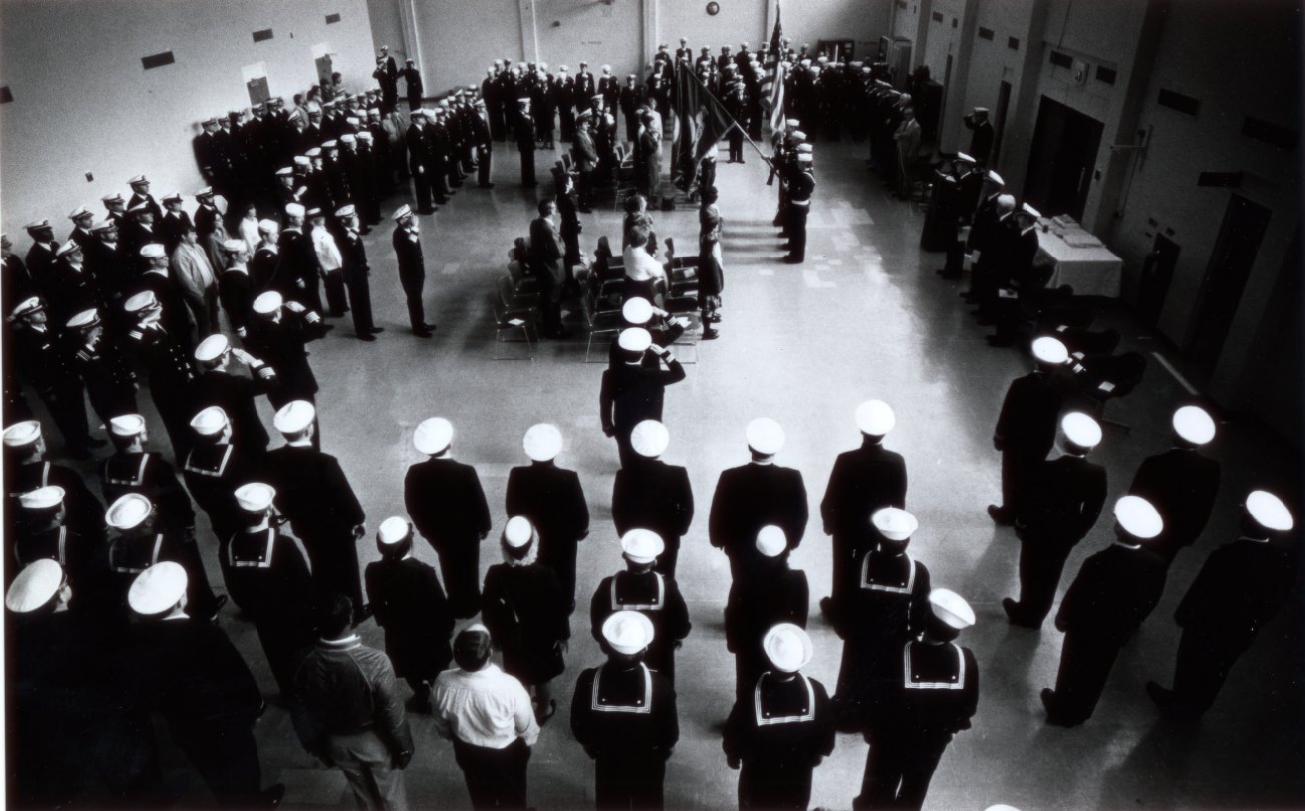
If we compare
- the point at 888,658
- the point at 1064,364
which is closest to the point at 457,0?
the point at 1064,364

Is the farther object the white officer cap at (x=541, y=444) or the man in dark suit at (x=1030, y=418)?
the man in dark suit at (x=1030, y=418)

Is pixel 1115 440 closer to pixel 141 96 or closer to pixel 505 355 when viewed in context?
pixel 505 355

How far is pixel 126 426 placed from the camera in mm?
5168

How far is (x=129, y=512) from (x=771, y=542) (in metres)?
3.71

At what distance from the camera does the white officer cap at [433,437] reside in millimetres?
4965

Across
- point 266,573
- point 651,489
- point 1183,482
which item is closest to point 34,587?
point 266,573

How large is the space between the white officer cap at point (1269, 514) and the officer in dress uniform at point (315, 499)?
5.54m

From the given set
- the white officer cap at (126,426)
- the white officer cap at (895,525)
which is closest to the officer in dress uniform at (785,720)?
the white officer cap at (895,525)

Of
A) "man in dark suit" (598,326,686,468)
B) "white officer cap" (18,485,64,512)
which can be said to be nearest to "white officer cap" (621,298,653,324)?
"man in dark suit" (598,326,686,468)

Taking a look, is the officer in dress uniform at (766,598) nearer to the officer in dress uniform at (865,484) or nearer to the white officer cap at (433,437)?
the officer in dress uniform at (865,484)

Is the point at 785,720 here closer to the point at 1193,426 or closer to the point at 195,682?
the point at 195,682

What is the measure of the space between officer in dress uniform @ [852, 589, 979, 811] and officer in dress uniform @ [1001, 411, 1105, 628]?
1838mm

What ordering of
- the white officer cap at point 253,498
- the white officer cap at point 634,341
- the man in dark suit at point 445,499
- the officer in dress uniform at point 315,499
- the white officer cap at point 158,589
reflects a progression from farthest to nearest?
the white officer cap at point 634,341 < the officer in dress uniform at point 315,499 < the man in dark suit at point 445,499 < the white officer cap at point 253,498 < the white officer cap at point 158,589

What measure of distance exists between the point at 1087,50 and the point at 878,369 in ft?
22.0
